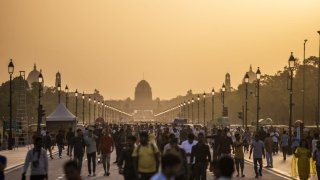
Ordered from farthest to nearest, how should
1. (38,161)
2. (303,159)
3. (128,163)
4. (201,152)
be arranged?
(303,159) < (201,152) < (128,163) < (38,161)

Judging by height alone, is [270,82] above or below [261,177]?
above

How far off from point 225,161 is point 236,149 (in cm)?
1966

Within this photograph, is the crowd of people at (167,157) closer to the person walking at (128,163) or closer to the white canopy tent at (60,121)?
the person walking at (128,163)

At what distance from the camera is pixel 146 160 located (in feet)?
58.8

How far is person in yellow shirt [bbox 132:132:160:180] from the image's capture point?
1788cm

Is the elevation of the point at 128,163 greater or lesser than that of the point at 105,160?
greater

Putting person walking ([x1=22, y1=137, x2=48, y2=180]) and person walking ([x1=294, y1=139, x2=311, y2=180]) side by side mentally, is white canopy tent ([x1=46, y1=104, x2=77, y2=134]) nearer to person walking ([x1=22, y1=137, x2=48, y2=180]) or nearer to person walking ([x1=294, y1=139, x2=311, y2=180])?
person walking ([x1=294, y1=139, x2=311, y2=180])

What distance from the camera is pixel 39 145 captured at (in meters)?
17.6

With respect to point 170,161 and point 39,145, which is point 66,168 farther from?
point 39,145

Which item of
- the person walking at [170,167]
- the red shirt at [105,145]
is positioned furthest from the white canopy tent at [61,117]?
the person walking at [170,167]

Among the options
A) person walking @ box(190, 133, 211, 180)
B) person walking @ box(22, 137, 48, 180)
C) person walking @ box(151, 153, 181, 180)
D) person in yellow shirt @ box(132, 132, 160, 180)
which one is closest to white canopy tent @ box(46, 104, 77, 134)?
person walking @ box(190, 133, 211, 180)

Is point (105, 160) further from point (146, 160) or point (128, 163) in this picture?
point (146, 160)

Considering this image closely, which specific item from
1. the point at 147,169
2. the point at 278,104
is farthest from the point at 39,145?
the point at 278,104

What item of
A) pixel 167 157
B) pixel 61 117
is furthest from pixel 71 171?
pixel 61 117
